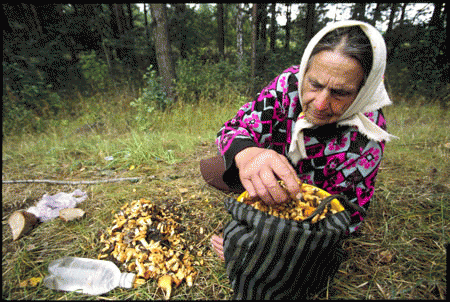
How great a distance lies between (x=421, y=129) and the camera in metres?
3.34

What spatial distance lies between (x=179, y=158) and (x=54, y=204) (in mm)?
1252

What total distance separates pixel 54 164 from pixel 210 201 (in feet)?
6.49

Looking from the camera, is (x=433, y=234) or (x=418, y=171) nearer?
(x=433, y=234)

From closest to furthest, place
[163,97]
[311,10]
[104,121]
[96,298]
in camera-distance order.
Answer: [96,298], [104,121], [163,97], [311,10]

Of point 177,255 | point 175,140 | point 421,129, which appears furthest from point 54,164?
point 421,129

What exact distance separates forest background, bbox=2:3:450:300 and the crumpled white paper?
102 millimetres

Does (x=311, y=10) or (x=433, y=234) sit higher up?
(x=311, y=10)

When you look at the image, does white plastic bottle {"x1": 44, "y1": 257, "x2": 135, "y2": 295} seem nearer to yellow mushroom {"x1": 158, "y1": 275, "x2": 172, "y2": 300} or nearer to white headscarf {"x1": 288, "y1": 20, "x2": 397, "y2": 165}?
yellow mushroom {"x1": 158, "y1": 275, "x2": 172, "y2": 300}

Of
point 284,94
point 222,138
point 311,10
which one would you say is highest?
point 311,10

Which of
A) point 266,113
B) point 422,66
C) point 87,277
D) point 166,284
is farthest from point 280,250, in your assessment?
point 422,66

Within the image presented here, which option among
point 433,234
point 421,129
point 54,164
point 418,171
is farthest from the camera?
point 421,129

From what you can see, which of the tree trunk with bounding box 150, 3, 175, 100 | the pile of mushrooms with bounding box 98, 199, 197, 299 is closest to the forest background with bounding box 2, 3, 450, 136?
the tree trunk with bounding box 150, 3, 175, 100

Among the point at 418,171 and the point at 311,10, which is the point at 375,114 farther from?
the point at 311,10

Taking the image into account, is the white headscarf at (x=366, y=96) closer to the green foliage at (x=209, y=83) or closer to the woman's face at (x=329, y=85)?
the woman's face at (x=329, y=85)
